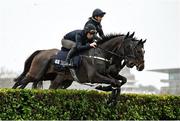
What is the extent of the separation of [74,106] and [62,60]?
1.69 meters

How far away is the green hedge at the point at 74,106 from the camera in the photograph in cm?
886

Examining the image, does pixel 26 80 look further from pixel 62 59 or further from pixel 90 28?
pixel 90 28

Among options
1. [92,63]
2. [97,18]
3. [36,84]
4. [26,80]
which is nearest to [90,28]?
[97,18]

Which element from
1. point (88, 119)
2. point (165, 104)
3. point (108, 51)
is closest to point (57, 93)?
point (88, 119)

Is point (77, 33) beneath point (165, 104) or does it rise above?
above

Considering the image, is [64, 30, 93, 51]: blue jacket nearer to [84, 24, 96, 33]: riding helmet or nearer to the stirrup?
[84, 24, 96, 33]: riding helmet

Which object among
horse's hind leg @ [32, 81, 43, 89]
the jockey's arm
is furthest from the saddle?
horse's hind leg @ [32, 81, 43, 89]

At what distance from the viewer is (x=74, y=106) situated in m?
9.84

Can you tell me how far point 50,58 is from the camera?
11953 millimetres

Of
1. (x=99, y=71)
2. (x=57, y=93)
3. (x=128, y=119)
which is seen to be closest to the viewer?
(x=57, y=93)

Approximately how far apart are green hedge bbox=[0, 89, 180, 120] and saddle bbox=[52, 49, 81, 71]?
82 cm

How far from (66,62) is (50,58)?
1.23 m

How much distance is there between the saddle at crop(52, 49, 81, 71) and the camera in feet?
34.8

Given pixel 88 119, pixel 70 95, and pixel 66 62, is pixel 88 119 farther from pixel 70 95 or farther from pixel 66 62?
pixel 66 62
